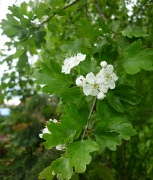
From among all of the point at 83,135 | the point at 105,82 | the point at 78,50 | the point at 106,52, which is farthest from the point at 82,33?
the point at 83,135

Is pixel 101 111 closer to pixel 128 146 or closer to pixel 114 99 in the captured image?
pixel 114 99

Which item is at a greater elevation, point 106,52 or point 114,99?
point 106,52

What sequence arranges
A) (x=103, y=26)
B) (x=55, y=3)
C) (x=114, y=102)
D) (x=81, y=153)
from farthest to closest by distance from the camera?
(x=55, y=3) < (x=103, y=26) < (x=114, y=102) < (x=81, y=153)

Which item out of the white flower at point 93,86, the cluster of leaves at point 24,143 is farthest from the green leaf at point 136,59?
the cluster of leaves at point 24,143

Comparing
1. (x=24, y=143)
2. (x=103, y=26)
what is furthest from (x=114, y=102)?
(x=24, y=143)

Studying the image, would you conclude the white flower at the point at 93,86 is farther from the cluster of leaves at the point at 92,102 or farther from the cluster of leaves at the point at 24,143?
the cluster of leaves at the point at 24,143

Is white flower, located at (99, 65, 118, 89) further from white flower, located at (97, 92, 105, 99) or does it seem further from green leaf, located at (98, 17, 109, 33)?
green leaf, located at (98, 17, 109, 33)

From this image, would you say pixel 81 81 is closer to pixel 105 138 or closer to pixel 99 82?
pixel 99 82
